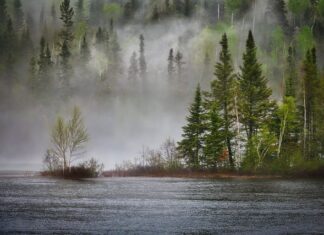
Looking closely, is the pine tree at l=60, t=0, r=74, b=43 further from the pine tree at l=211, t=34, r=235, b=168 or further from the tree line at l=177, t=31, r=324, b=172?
the pine tree at l=211, t=34, r=235, b=168

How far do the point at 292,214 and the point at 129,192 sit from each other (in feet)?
61.7

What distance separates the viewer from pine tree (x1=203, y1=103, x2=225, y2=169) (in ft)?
263

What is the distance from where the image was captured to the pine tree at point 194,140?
81.8 meters

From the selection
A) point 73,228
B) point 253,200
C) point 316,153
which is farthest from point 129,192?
point 316,153

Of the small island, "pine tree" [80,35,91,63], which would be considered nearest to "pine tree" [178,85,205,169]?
the small island

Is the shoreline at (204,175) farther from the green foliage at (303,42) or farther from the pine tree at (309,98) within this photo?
the green foliage at (303,42)

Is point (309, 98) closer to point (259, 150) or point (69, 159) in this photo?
point (259, 150)

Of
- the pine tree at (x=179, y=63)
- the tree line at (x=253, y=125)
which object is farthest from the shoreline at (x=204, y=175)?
the pine tree at (x=179, y=63)

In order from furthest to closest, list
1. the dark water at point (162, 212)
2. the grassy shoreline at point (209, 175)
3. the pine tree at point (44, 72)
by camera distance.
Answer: the pine tree at point (44, 72), the grassy shoreline at point (209, 175), the dark water at point (162, 212)

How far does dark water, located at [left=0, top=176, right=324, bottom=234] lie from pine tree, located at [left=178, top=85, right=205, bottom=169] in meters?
35.1

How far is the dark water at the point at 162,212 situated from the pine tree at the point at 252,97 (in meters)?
39.3

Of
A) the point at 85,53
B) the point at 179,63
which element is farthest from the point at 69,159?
the point at 179,63

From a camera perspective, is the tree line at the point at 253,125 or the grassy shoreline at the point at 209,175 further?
the tree line at the point at 253,125

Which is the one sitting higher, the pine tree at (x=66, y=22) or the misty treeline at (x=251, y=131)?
the pine tree at (x=66, y=22)
